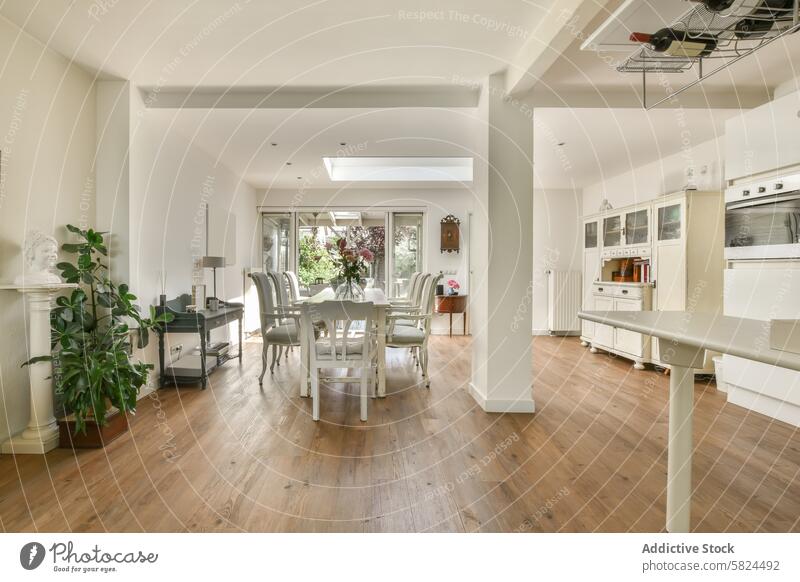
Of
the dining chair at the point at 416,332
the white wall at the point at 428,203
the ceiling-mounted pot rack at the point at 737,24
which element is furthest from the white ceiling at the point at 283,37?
the white wall at the point at 428,203

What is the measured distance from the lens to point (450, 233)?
6297mm

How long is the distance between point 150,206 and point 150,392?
1.47 m

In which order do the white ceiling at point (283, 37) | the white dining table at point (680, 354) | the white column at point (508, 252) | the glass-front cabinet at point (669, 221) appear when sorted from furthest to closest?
the glass-front cabinet at point (669, 221), the white column at point (508, 252), the white ceiling at point (283, 37), the white dining table at point (680, 354)

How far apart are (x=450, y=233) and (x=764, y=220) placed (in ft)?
12.9

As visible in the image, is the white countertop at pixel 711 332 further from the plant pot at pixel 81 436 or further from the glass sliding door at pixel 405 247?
the glass sliding door at pixel 405 247

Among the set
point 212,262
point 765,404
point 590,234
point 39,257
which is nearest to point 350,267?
point 212,262

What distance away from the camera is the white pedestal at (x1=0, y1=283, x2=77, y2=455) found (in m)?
2.16

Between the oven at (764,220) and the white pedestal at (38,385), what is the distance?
4.11 m

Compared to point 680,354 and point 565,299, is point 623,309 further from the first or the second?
point 680,354

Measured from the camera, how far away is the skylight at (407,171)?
5797 mm

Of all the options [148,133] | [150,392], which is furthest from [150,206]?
[150,392]

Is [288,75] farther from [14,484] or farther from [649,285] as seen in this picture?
[649,285]

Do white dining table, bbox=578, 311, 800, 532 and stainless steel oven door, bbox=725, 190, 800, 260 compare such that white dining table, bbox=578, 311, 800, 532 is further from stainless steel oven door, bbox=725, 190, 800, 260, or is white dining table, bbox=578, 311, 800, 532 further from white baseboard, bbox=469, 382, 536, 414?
stainless steel oven door, bbox=725, 190, 800, 260

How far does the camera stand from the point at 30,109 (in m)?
2.30
